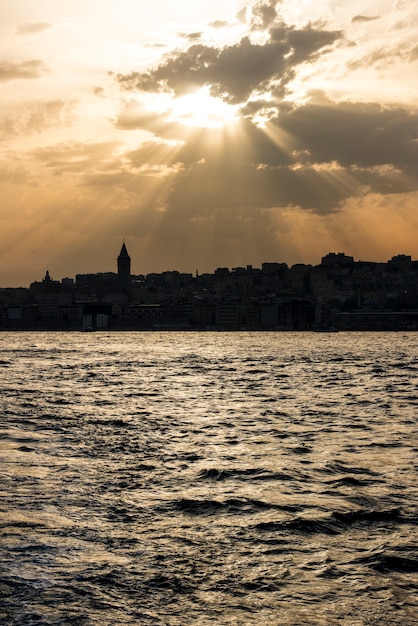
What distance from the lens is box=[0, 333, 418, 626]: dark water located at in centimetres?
749

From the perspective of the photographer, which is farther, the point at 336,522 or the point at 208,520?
the point at 208,520

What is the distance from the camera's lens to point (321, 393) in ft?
111

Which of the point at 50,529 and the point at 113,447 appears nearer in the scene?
the point at 50,529

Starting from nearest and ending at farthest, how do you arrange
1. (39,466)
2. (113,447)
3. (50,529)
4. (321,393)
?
(50,529) < (39,466) < (113,447) < (321,393)

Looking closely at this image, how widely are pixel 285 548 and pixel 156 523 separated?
75.0 inches

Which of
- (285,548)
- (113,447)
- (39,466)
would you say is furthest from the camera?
(113,447)

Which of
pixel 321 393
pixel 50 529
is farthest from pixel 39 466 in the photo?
pixel 321 393

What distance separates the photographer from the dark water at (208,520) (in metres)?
7.49

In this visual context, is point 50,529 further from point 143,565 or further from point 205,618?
point 205,618

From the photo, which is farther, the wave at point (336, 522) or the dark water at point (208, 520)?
the wave at point (336, 522)

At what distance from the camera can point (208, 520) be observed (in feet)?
34.8

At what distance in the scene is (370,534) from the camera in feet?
32.5

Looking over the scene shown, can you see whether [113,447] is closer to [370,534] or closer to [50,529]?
[50,529]

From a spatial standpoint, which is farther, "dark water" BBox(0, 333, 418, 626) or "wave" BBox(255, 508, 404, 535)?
"wave" BBox(255, 508, 404, 535)
